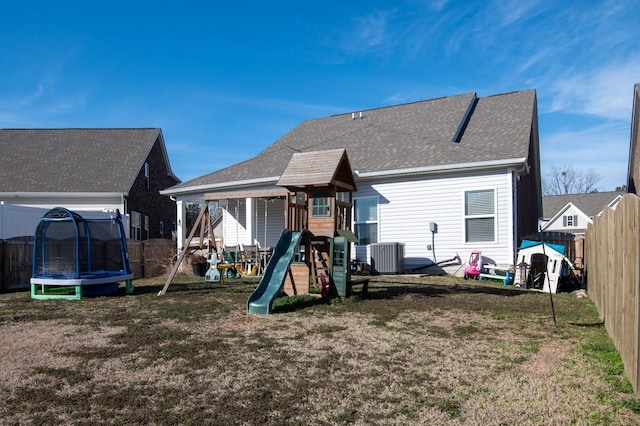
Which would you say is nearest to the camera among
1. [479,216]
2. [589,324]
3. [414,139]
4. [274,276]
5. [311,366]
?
[311,366]

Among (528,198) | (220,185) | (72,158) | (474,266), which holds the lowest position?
(474,266)

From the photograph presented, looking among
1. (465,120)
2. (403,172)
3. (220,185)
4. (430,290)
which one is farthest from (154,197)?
(430,290)

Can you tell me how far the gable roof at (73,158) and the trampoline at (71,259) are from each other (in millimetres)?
10260

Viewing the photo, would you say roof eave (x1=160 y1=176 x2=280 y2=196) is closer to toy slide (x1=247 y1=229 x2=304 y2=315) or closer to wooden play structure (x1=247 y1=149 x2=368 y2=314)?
wooden play structure (x1=247 y1=149 x2=368 y2=314)

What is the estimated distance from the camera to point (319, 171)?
1013 cm

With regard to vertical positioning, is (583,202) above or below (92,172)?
below

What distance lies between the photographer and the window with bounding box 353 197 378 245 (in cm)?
1568

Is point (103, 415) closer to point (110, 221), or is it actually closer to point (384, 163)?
point (110, 221)

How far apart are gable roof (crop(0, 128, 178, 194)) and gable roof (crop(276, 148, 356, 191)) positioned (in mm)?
13596

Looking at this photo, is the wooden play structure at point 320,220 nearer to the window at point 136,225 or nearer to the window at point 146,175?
the window at point 136,225

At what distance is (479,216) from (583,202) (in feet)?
125

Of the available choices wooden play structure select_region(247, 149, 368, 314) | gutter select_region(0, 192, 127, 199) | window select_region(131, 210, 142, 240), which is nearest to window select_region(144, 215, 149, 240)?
window select_region(131, 210, 142, 240)

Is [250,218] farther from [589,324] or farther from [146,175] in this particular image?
[589,324]

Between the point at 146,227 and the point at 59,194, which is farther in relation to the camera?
the point at 146,227
